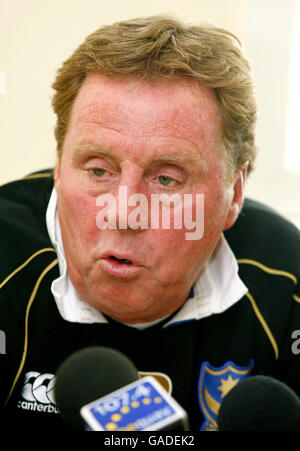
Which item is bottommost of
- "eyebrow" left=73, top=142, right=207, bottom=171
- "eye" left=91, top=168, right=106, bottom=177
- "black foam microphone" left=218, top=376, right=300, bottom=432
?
"black foam microphone" left=218, top=376, right=300, bottom=432

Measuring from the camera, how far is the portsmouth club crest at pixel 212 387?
1211 mm

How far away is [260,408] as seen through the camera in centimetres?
75

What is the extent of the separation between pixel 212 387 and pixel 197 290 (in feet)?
0.71

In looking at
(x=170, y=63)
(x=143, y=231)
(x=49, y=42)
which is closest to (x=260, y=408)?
(x=143, y=231)

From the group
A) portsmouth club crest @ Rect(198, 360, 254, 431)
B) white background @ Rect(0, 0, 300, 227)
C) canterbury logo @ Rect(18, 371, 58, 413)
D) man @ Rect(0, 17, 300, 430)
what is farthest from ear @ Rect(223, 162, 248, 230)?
white background @ Rect(0, 0, 300, 227)

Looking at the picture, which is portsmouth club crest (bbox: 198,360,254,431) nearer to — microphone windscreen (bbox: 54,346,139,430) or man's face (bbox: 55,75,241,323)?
man's face (bbox: 55,75,241,323)

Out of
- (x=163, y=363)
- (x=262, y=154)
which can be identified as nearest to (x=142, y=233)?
(x=163, y=363)

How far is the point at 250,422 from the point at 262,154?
1934mm

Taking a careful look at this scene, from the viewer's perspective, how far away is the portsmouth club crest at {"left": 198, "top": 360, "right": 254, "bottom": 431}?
47.7 inches

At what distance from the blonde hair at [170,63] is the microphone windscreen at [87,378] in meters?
0.53

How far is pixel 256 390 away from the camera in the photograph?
2.52ft

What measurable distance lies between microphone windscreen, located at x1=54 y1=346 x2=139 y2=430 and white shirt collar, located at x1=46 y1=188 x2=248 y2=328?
0.34 metres

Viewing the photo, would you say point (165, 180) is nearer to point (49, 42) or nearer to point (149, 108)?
point (149, 108)

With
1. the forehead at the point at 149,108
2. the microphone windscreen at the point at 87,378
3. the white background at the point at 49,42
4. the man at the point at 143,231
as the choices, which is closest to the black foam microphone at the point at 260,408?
the microphone windscreen at the point at 87,378
